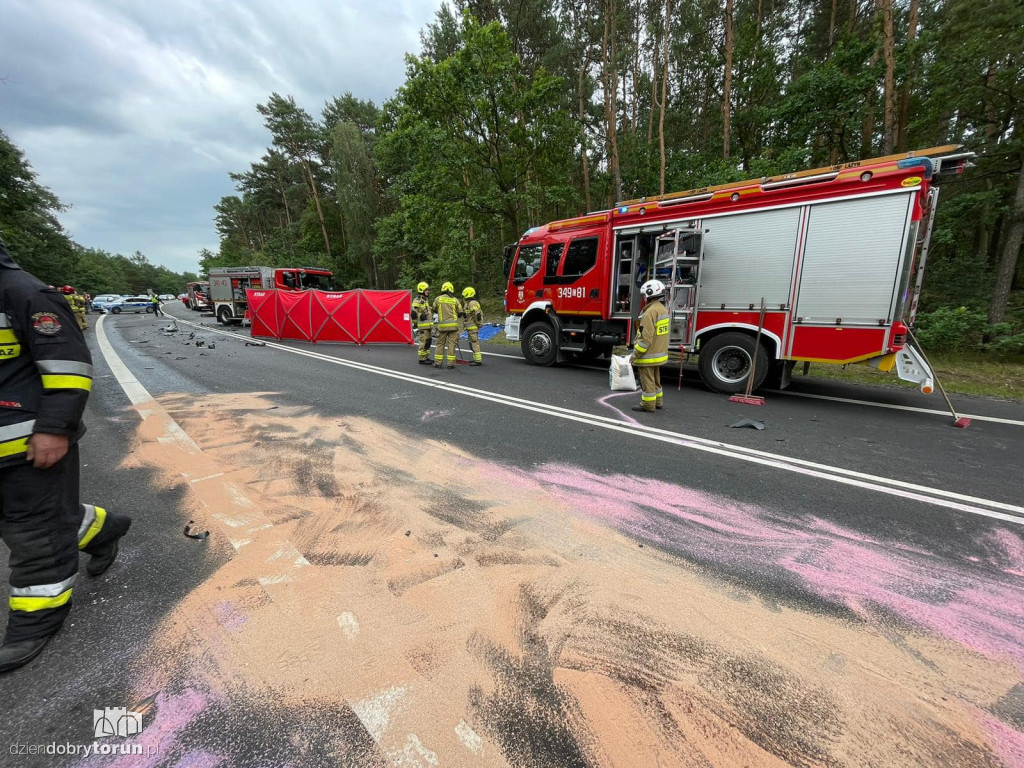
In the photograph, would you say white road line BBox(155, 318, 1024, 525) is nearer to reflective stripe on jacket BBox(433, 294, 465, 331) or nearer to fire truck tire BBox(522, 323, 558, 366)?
reflective stripe on jacket BBox(433, 294, 465, 331)

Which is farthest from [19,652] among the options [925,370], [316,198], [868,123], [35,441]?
[316,198]

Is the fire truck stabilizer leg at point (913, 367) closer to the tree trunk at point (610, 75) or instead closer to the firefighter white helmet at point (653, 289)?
the firefighter white helmet at point (653, 289)

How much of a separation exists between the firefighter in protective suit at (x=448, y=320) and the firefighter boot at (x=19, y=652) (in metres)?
6.84

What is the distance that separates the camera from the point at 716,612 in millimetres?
2004

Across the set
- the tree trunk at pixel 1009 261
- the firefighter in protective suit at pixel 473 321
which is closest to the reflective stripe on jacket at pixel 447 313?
the firefighter in protective suit at pixel 473 321

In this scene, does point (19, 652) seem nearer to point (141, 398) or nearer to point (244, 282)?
point (141, 398)

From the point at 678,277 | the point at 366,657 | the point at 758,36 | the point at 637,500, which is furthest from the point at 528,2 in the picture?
the point at 366,657

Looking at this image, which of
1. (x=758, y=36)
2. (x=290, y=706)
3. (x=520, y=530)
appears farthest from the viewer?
Answer: (x=758, y=36)

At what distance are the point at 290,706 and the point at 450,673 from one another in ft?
1.87

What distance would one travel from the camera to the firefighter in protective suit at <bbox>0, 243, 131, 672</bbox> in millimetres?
1741

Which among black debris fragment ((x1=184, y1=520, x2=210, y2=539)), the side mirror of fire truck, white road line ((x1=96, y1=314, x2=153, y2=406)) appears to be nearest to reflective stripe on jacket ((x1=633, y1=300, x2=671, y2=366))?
black debris fragment ((x1=184, y1=520, x2=210, y2=539))

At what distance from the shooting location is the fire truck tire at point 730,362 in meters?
6.19

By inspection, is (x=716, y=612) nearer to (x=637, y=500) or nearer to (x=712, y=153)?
(x=637, y=500)

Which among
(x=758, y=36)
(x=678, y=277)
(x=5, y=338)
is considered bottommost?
(x=5, y=338)
